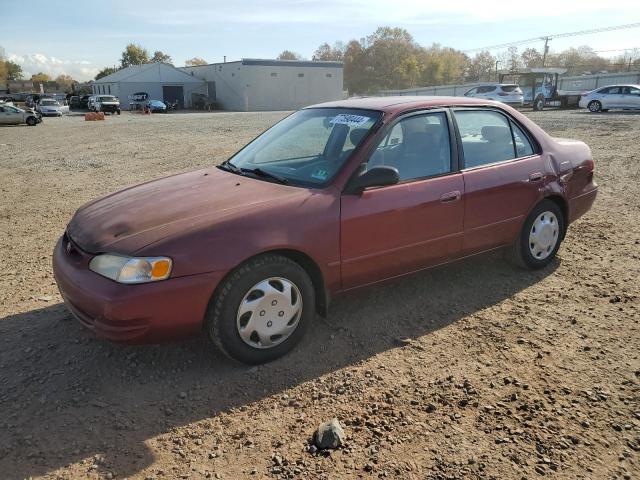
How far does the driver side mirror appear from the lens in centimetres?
343

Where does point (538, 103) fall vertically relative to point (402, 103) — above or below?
above

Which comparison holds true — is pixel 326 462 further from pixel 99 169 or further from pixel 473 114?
pixel 99 169

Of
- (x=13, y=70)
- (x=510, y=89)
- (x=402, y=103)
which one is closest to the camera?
(x=402, y=103)

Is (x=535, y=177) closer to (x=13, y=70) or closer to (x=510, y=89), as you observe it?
(x=510, y=89)

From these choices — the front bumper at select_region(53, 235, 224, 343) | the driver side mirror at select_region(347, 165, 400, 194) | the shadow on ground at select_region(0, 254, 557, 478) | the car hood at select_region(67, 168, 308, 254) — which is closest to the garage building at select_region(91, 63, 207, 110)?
the car hood at select_region(67, 168, 308, 254)

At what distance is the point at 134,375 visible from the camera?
324 cm

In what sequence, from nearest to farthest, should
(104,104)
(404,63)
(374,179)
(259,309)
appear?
(259,309) → (374,179) → (104,104) → (404,63)

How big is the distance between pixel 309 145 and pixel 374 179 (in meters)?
Result: 1.05

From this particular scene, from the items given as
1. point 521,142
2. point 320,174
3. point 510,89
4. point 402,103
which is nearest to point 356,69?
point 510,89

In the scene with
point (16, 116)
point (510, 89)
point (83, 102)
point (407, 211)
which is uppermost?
point (83, 102)

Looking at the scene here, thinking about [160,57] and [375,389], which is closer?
[375,389]

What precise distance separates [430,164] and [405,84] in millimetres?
101506

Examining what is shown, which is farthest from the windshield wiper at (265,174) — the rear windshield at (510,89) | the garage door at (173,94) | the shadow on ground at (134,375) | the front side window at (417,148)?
the garage door at (173,94)

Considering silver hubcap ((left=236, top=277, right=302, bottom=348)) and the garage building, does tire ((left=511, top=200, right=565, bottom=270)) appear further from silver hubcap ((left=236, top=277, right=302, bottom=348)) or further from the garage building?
the garage building
